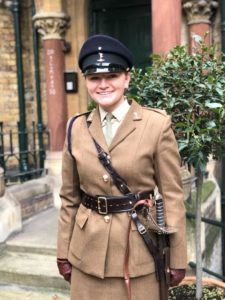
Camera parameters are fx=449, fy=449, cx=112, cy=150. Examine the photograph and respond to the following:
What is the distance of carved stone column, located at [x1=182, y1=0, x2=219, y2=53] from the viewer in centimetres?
587

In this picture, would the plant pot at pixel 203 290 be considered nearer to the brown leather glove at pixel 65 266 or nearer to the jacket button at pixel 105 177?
the brown leather glove at pixel 65 266

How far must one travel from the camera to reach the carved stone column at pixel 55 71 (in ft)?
21.2

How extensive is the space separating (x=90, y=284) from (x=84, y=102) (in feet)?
15.8

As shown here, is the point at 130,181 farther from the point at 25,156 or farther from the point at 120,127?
the point at 25,156

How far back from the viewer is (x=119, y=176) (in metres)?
2.09

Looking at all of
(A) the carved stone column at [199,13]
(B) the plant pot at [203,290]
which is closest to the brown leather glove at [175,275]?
(B) the plant pot at [203,290]

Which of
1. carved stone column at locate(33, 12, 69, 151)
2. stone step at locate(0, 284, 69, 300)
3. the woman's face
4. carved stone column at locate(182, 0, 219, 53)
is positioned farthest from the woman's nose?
carved stone column at locate(33, 12, 69, 151)

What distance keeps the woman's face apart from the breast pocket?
54 cm

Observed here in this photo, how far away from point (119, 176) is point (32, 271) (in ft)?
8.37

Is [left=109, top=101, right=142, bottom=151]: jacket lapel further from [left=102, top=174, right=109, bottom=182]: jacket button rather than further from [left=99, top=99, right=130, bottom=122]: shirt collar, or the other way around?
[left=102, top=174, right=109, bottom=182]: jacket button

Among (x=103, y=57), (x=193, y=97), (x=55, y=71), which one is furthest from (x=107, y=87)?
(x=55, y=71)

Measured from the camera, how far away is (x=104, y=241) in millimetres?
2119

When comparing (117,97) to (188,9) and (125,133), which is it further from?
(188,9)

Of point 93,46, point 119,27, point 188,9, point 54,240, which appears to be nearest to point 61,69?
point 119,27
